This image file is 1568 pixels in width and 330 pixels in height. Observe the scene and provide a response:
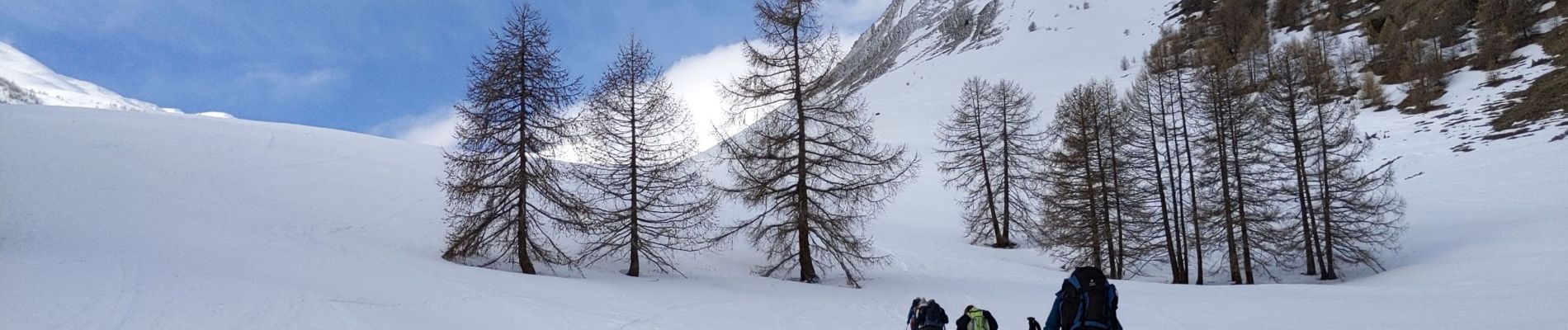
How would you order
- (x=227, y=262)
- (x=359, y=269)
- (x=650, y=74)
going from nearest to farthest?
1. (x=227, y=262)
2. (x=359, y=269)
3. (x=650, y=74)

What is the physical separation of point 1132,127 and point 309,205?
23.7 m

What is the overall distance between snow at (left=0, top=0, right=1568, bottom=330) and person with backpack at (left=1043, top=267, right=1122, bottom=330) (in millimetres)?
5406

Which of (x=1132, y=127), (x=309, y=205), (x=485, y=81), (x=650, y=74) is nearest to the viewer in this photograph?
(x=485, y=81)

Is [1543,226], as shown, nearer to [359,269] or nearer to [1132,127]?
[1132,127]

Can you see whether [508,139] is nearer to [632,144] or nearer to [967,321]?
[632,144]

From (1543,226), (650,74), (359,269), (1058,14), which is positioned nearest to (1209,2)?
(1058,14)

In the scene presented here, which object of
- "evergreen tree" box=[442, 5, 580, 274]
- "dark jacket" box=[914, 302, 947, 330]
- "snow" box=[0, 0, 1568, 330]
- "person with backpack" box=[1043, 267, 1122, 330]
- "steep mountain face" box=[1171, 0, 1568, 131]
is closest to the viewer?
"person with backpack" box=[1043, 267, 1122, 330]

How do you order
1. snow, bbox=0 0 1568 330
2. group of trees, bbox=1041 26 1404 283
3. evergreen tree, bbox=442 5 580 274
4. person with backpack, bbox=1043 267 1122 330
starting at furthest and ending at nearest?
group of trees, bbox=1041 26 1404 283 < evergreen tree, bbox=442 5 580 274 < snow, bbox=0 0 1568 330 < person with backpack, bbox=1043 267 1122 330

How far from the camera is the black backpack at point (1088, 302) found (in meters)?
5.93

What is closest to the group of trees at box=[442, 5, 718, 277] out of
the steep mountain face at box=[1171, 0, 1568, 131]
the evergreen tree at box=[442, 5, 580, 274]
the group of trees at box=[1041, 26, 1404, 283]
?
the evergreen tree at box=[442, 5, 580, 274]

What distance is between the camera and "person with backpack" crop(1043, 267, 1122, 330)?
5.93m

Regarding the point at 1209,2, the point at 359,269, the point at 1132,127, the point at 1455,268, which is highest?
the point at 1209,2

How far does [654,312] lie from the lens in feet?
36.7

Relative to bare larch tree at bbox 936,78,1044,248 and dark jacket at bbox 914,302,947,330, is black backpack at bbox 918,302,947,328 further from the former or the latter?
bare larch tree at bbox 936,78,1044,248
